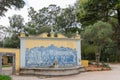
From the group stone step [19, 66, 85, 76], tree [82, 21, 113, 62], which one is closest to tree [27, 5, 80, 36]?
tree [82, 21, 113, 62]

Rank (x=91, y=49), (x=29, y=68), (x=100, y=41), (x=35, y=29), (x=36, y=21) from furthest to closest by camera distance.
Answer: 1. (x=36, y=21)
2. (x=35, y=29)
3. (x=91, y=49)
4. (x=100, y=41)
5. (x=29, y=68)

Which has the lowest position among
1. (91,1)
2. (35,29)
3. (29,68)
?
(29,68)

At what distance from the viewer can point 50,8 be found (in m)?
55.7

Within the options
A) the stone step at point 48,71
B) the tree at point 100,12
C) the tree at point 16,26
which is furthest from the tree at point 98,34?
the tree at point 16,26

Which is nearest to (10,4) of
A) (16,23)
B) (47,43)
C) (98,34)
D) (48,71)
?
(48,71)

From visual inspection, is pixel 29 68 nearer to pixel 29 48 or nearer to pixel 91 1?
pixel 29 48

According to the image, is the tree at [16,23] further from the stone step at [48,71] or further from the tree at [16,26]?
the stone step at [48,71]

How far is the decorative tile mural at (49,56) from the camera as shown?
2752cm

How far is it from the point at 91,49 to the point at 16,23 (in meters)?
16.9

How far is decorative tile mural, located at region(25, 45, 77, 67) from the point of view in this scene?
27516mm

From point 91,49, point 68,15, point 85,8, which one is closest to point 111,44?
point 91,49

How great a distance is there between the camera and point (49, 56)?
1111 inches

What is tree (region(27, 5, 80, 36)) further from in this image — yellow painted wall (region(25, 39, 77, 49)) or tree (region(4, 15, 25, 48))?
yellow painted wall (region(25, 39, 77, 49))

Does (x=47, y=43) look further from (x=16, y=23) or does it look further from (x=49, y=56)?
(x=16, y=23)
